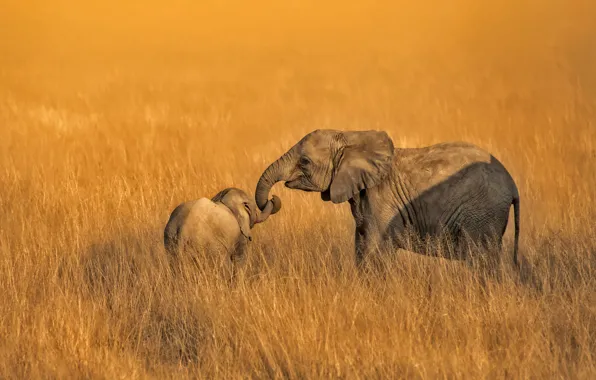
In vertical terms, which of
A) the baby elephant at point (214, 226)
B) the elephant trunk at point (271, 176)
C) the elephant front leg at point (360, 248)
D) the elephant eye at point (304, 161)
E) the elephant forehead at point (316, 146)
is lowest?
the elephant front leg at point (360, 248)

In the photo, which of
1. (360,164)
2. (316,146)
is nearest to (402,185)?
(360,164)

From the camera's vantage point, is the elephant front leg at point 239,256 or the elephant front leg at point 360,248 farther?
the elephant front leg at point 239,256

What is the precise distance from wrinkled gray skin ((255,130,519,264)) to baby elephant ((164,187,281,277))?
0.79ft

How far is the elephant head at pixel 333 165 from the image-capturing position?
6.61 m

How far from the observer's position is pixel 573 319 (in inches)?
218

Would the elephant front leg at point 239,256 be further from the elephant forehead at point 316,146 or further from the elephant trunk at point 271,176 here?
the elephant forehead at point 316,146

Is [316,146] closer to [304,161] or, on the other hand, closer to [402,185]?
[304,161]

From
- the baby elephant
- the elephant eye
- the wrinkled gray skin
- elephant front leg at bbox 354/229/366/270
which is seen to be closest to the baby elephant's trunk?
the baby elephant

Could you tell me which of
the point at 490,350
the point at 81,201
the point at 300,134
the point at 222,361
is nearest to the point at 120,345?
the point at 222,361

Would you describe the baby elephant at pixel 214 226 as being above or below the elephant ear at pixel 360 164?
below

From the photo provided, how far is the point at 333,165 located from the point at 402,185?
488 millimetres

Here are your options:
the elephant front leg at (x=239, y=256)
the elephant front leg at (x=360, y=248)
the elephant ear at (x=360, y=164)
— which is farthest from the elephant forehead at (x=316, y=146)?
the elephant front leg at (x=239, y=256)

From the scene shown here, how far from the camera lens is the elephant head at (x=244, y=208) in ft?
22.3

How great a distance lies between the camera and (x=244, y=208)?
685cm
